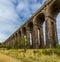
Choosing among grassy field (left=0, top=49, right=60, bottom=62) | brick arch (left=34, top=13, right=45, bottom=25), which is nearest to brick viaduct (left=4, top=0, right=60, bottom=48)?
brick arch (left=34, top=13, right=45, bottom=25)

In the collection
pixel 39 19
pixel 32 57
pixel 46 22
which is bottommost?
pixel 32 57

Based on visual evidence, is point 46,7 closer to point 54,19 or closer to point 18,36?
point 54,19

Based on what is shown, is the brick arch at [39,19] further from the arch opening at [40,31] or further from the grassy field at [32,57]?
the grassy field at [32,57]

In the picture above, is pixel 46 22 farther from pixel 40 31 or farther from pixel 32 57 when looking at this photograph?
pixel 32 57

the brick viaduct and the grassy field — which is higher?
the brick viaduct

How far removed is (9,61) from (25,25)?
4352 centimetres

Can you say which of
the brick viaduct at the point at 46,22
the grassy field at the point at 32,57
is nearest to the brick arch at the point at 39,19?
the brick viaduct at the point at 46,22

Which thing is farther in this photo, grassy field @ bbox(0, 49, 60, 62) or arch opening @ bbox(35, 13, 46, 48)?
arch opening @ bbox(35, 13, 46, 48)

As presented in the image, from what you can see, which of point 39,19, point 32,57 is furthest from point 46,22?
point 32,57

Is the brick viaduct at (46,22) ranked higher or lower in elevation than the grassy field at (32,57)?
higher

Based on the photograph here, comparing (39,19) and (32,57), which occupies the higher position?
(39,19)

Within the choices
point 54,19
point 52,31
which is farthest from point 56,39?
point 54,19

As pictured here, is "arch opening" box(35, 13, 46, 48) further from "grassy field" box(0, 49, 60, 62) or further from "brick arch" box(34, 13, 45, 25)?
"grassy field" box(0, 49, 60, 62)

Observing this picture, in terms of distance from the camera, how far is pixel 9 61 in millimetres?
11695
